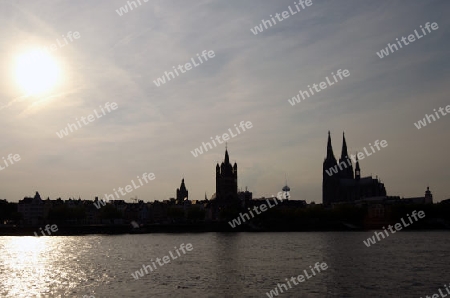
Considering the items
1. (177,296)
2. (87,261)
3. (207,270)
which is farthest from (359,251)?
(177,296)

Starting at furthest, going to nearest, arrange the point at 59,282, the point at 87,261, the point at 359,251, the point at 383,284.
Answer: the point at 359,251 → the point at 87,261 → the point at 59,282 → the point at 383,284

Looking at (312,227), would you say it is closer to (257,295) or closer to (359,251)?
(359,251)

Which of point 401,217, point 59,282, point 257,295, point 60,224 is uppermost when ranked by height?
point 60,224

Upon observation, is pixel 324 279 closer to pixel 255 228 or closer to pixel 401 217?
pixel 255 228

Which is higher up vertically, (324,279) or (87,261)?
(87,261)

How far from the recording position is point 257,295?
142ft

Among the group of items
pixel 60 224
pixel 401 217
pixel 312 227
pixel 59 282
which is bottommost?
pixel 401 217

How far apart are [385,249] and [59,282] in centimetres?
5131

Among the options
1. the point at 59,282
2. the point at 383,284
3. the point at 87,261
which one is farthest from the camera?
the point at 87,261

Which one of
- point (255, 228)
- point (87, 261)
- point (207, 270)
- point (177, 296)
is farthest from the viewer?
point (255, 228)

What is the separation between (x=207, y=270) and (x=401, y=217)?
13925cm

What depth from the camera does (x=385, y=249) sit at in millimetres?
83750

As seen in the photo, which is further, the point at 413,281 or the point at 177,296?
the point at 413,281

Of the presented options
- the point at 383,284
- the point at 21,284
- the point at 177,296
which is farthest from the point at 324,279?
the point at 21,284
